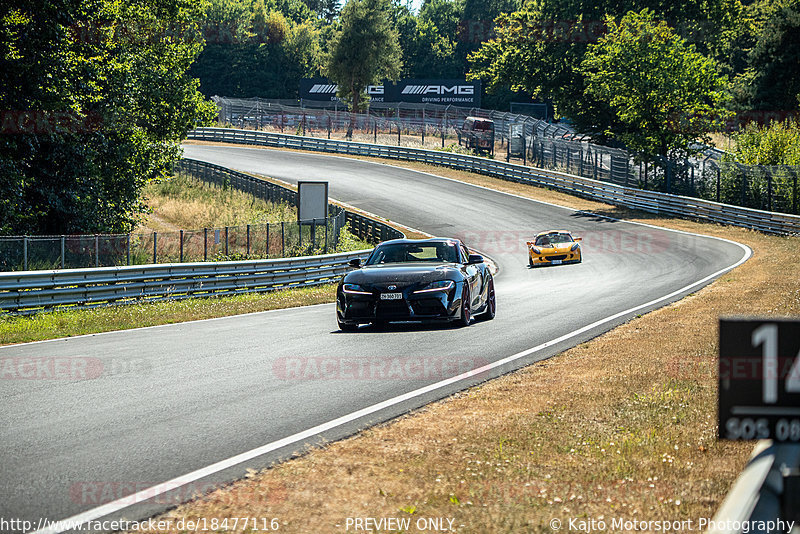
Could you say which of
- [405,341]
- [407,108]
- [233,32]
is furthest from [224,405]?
[233,32]

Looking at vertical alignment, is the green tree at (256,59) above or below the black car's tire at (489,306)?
above

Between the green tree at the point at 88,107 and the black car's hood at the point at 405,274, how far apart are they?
1475 cm

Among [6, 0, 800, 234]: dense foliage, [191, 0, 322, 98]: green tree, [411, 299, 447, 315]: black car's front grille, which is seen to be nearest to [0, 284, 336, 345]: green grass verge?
[411, 299, 447, 315]: black car's front grille

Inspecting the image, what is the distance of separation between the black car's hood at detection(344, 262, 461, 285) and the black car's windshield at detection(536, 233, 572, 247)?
19993 mm

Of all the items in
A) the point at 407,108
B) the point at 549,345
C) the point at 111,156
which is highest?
the point at 407,108

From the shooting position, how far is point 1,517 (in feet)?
16.8

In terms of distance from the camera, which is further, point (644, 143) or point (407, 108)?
point (407, 108)

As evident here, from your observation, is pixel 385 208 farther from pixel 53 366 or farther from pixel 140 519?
pixel 140 519

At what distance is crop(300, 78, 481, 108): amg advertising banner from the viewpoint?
300 ft

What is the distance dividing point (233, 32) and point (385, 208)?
7370 cm

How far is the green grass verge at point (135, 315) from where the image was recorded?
15784 mm

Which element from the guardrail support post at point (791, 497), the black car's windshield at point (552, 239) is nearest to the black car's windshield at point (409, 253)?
the guardrail support post at point (791, 497)

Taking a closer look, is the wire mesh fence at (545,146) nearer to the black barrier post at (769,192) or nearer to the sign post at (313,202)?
the black barrier post at (769,192)

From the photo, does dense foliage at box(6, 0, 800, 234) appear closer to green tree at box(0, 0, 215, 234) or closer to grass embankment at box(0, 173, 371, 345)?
green tree at box(0, 0, 215, 234)
